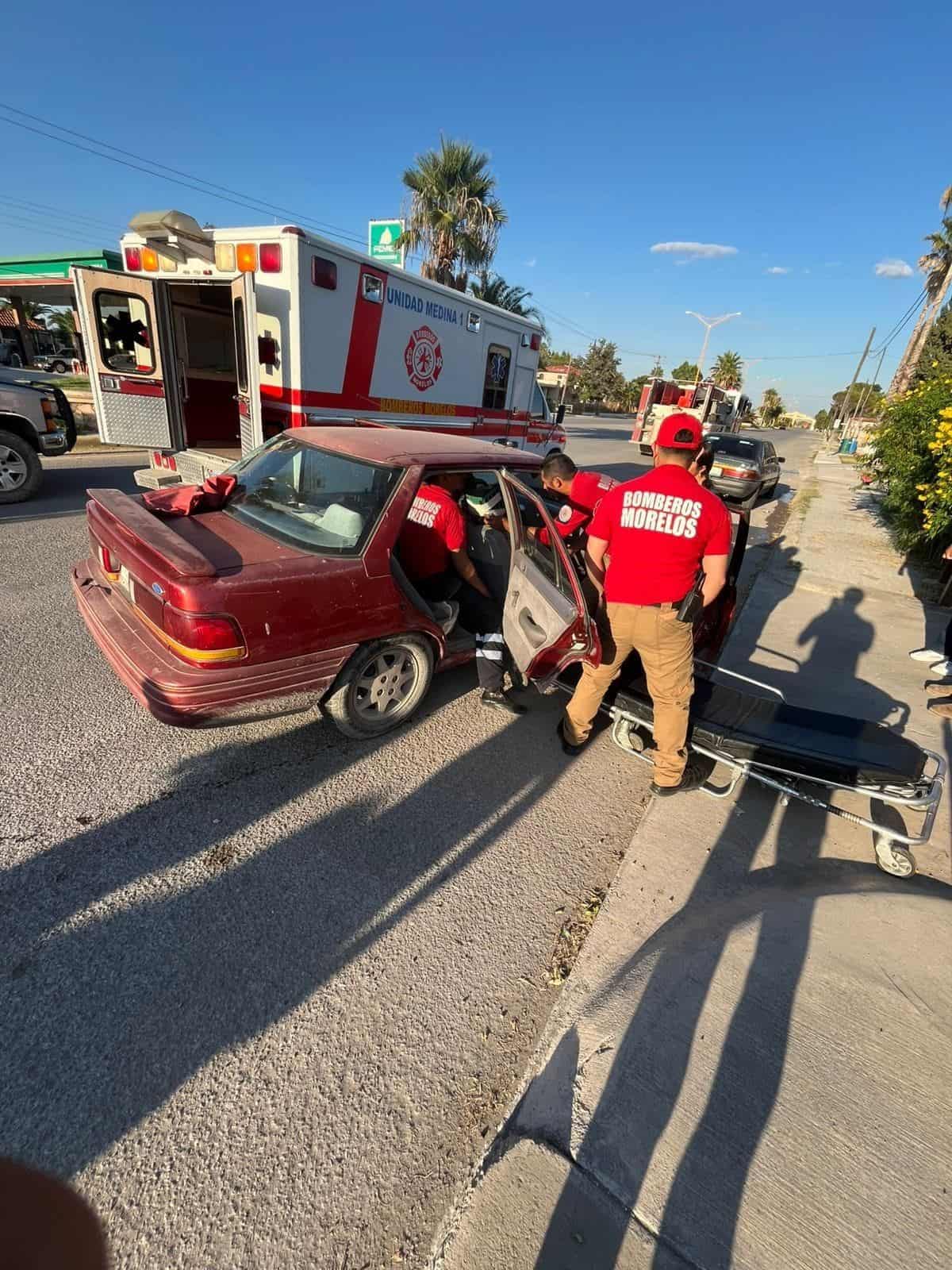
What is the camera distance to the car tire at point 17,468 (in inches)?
267

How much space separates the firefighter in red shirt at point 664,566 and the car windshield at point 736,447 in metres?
Answer: 11.6

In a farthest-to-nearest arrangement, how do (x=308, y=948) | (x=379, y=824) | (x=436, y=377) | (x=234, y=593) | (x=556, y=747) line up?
1. (x=436, y=377)
2. (x=556, y=747)
3. (x=379, y=824)
4. (x=234, y=593)
5. (x=308, y=948)

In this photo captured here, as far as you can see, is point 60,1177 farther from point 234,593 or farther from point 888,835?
point 888,835

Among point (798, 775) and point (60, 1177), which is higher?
point (798, 775)

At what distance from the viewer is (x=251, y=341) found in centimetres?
571

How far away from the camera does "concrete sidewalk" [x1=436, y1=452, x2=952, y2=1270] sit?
1.48m

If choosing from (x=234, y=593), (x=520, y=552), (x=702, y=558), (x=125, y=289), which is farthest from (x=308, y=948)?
(x=125, y=289)

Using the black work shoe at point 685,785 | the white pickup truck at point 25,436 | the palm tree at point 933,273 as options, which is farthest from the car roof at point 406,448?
the palm tree at point 933,273

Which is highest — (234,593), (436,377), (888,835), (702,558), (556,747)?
(436,377)

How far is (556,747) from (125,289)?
6.95m

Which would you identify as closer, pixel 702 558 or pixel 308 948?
pixel 308 948

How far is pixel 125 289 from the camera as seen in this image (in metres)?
6.46

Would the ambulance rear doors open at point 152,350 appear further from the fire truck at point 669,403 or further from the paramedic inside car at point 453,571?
the fire truck at point 669,403

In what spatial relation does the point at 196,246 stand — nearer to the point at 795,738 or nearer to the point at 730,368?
the point at 795,738
